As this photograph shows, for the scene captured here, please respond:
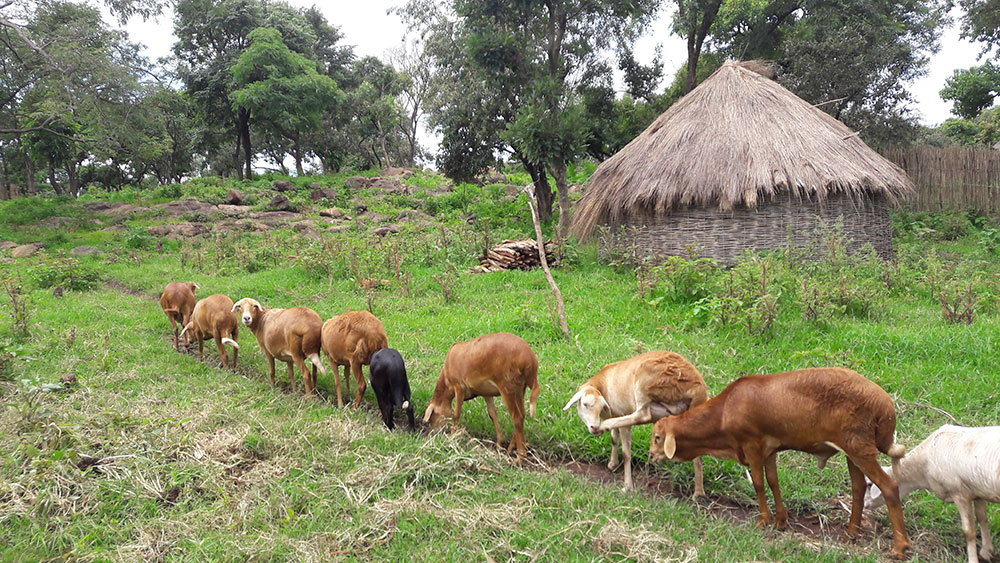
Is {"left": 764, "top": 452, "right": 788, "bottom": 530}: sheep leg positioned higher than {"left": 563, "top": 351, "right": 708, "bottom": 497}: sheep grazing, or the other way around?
{"left": 563, "top": 351, "right": 708, "bottom": 497}: sheep grazing

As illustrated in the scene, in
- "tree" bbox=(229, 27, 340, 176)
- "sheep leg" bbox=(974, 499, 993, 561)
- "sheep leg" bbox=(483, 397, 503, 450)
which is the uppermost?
"tree" bbox=(229, 27, 340, 176)

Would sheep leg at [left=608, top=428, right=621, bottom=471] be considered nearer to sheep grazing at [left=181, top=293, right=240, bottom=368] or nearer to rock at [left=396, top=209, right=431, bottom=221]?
sheep grazing at [left=181, top=293, right=240, bottom=368]

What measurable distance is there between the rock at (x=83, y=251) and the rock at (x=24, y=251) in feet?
3.49

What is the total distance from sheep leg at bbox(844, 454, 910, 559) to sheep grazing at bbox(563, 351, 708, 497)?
40.7 inches

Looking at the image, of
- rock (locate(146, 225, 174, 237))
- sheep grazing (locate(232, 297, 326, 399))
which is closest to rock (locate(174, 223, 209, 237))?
rock (locate(146, 225, 174, 237))

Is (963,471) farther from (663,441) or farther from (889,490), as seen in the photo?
(663,441)

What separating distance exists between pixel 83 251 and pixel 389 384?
16.3 metres

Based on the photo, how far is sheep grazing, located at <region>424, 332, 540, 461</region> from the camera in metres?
4.54

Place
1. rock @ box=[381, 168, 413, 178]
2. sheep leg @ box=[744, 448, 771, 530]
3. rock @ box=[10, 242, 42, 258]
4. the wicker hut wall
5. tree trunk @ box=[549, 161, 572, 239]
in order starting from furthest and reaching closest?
rock @ box=[381, 168, 413, 178]
tree trunk @ box=[549, 161, 572, 239]
rock @ box=[10, 242, 42, 258]
the wicker hut wall
sheep leg @ box=[744, 448, 771, 530]

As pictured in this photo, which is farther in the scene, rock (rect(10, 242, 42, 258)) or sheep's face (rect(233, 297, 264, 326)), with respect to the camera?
rock (rect(10, 242, 42, 258))

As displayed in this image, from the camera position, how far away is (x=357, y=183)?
97.6 feet

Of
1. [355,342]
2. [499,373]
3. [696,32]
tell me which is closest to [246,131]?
[696,32]

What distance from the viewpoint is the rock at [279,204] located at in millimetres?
23516

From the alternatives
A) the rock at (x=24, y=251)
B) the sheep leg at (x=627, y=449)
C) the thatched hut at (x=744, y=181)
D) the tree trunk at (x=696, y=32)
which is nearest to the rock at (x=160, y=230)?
the rock at (x=24, y=251)
